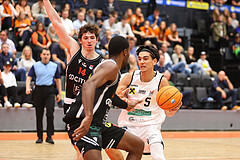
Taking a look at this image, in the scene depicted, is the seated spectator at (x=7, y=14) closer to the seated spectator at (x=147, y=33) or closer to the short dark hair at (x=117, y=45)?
the seated spectator at (x=147, y=33)

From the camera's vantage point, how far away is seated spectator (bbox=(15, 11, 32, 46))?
41.2ft

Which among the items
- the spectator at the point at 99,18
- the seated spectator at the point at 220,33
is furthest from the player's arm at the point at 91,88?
the seated spectator at the point at 220,33

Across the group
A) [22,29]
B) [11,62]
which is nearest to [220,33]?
[22,29]

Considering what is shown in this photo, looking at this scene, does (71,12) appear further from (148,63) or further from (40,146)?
(148,63)

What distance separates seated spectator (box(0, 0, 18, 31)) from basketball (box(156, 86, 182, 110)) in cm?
850

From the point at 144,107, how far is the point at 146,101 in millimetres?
80

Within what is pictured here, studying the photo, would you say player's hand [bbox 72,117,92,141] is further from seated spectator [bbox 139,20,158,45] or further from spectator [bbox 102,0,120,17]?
spectator [bbox 102,0,120,17]

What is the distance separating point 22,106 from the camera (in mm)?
10930

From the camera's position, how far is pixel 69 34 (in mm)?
12992

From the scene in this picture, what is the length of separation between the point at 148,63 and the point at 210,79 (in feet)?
31.8

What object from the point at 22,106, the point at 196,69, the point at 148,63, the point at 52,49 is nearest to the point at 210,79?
the point at 196,69

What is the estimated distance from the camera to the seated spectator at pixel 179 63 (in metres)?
14.2

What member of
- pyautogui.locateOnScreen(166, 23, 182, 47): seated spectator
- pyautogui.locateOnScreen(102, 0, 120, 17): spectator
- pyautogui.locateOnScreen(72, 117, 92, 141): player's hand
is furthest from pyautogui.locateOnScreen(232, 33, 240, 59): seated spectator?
pyautogui.locateOnScreen(72, 117, 92, 141): player's hand

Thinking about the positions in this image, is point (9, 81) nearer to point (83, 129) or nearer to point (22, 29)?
point (22, 29)
